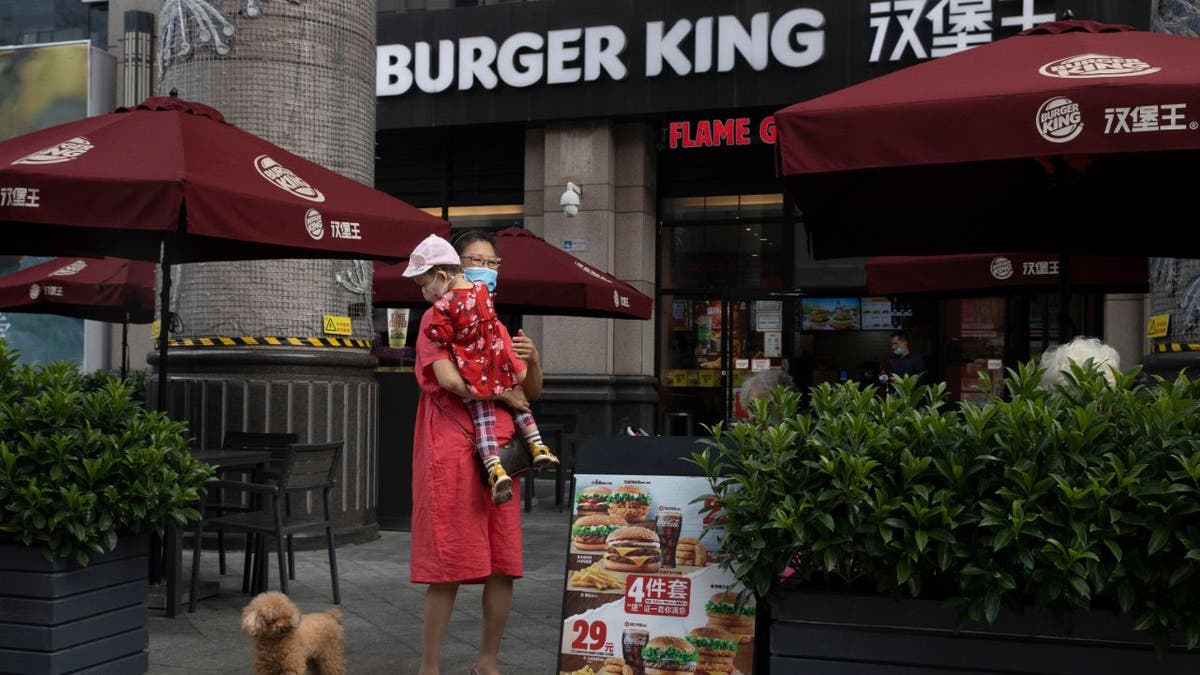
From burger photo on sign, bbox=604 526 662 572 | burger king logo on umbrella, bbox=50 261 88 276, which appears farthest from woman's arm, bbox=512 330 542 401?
burger king logo on umbrella, bbox=50 261 88 276

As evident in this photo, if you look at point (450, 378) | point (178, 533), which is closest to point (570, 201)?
point (178, 533)

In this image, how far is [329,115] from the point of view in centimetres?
986

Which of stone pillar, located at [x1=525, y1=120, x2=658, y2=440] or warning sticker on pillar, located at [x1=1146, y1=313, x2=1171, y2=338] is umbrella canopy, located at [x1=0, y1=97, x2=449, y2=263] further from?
stone pillar, located at [x1=525, y1=120, x2=658, y2=440]

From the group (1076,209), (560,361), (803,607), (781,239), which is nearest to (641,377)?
(560,361)

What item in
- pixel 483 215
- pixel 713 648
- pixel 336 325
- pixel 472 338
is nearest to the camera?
pixel 713 648

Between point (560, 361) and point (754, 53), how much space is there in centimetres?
484

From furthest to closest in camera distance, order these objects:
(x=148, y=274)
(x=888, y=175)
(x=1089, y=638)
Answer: (x=148, y=274) < (x=888, y=175) < (x=1089, y=638)

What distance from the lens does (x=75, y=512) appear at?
4344mm

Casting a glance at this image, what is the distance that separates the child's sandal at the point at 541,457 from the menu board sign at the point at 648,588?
0.40m

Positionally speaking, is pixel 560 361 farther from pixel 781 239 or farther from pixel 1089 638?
pixel 1089 638

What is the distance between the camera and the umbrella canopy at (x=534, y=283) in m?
10.4

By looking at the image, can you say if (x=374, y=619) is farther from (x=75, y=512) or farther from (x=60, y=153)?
(x=60, y=153)

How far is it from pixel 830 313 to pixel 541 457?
11.5 metres

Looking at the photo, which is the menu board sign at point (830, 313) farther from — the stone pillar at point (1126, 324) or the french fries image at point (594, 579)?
the french fries image at point (594, 579)
